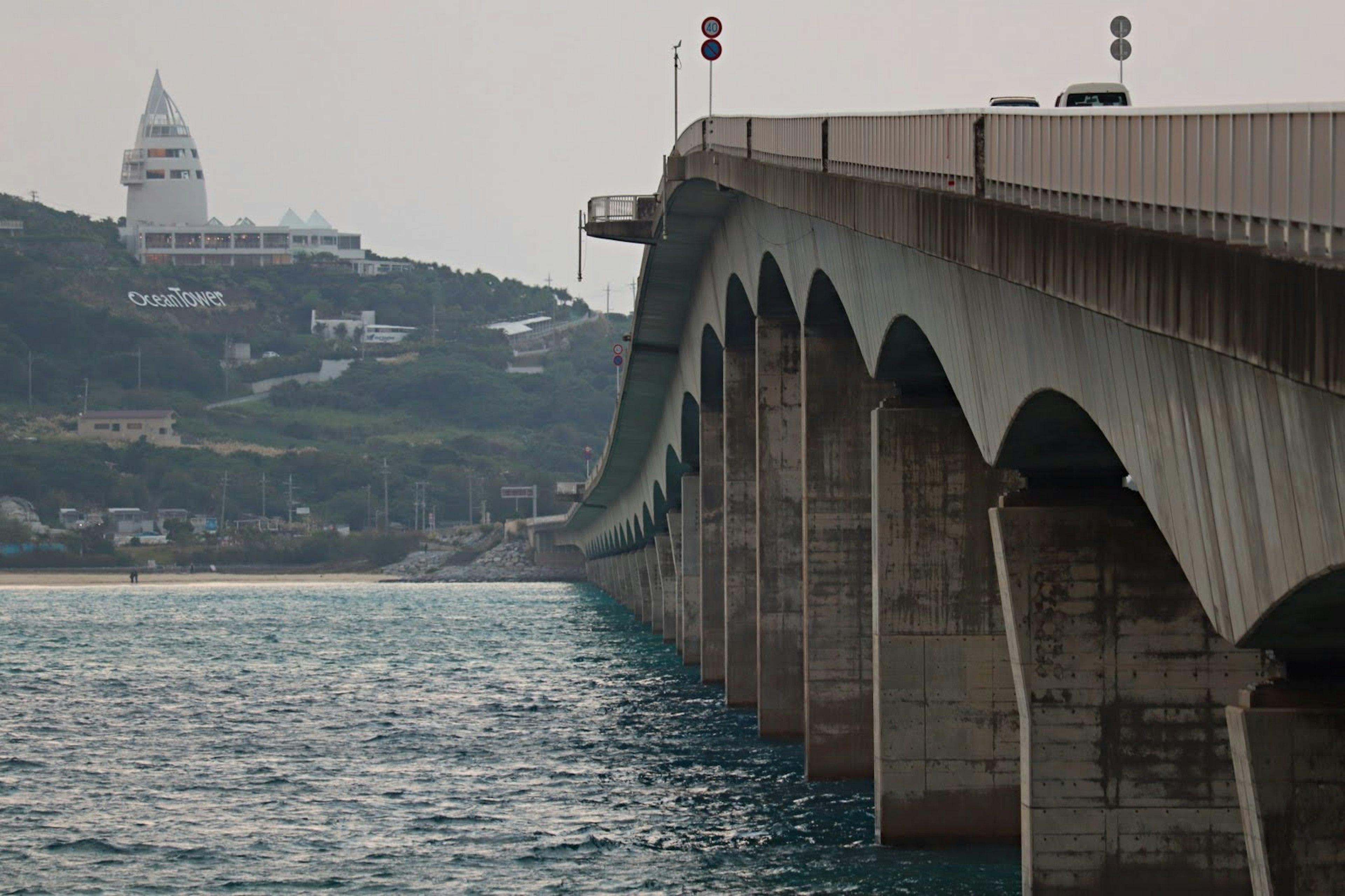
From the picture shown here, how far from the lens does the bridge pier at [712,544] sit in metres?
61.5

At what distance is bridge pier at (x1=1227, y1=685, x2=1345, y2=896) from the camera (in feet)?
52.8

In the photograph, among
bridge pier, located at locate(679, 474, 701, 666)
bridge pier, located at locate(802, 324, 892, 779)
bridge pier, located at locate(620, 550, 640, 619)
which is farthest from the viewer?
bridge pier, located at locate(620, 550, 640, 619)

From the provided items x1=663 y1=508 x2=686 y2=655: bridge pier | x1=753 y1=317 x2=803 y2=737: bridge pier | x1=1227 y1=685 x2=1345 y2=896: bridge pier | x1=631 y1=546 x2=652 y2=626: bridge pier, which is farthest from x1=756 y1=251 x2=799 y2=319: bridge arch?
x1=631 y1=546 x2=652 y2=626: bridge pier

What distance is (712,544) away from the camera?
62.5 metres

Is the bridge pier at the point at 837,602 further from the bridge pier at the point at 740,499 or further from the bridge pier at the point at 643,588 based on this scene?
the bridge pier at the point at 643,588

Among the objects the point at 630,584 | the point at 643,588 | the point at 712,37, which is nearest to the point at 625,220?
the point at 712,37

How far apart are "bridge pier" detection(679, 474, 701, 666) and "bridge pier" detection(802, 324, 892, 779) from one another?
23.9 m

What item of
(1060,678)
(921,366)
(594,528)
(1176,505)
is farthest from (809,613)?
(594,528)

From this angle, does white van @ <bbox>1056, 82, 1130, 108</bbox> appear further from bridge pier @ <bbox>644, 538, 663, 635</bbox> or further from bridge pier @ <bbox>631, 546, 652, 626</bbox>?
bridge pier @ <bbox>631, 546, 652, 626</bbox>

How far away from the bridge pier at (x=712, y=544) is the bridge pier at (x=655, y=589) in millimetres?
34642

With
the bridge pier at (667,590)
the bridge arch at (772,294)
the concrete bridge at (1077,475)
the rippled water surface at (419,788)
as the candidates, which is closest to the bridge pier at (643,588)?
the bridge pier at (667,590)

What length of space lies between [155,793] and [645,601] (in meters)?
78.9

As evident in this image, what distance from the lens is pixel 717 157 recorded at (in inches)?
1729

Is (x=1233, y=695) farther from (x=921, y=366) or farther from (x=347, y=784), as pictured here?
(x=347, y=784)
